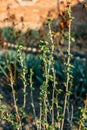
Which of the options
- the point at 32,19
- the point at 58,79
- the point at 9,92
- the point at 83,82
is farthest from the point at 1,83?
the point at 32,19

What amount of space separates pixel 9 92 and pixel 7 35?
4.10m

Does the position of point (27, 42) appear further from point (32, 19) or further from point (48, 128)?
point (48, 128)

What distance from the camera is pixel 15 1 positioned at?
1232 centimetres

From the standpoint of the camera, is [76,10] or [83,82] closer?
[83,82]

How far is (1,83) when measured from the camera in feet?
22.9

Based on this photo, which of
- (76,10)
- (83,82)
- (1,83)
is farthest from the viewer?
(76,10)

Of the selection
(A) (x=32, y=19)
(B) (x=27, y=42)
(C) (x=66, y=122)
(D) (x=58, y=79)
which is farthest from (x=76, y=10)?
(C) (x=66, y=122)

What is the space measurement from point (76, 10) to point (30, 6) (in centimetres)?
149

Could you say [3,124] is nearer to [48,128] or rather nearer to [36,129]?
[36,129]

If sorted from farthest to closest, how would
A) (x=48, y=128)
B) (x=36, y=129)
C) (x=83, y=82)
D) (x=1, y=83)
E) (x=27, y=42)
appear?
(x=27, y=42) < (x=1, y=83) < (x=83, y=82) < (x=36, y=129) < (x=48, y=128)

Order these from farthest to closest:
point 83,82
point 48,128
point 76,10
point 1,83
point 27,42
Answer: point 76,10 < point 27,42 < point 1,83 < point 83,82 < point 48,128

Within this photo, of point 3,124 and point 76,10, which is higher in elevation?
point 76,10

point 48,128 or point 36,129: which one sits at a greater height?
point 48,128

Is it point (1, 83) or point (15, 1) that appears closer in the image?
point (1, 83)
